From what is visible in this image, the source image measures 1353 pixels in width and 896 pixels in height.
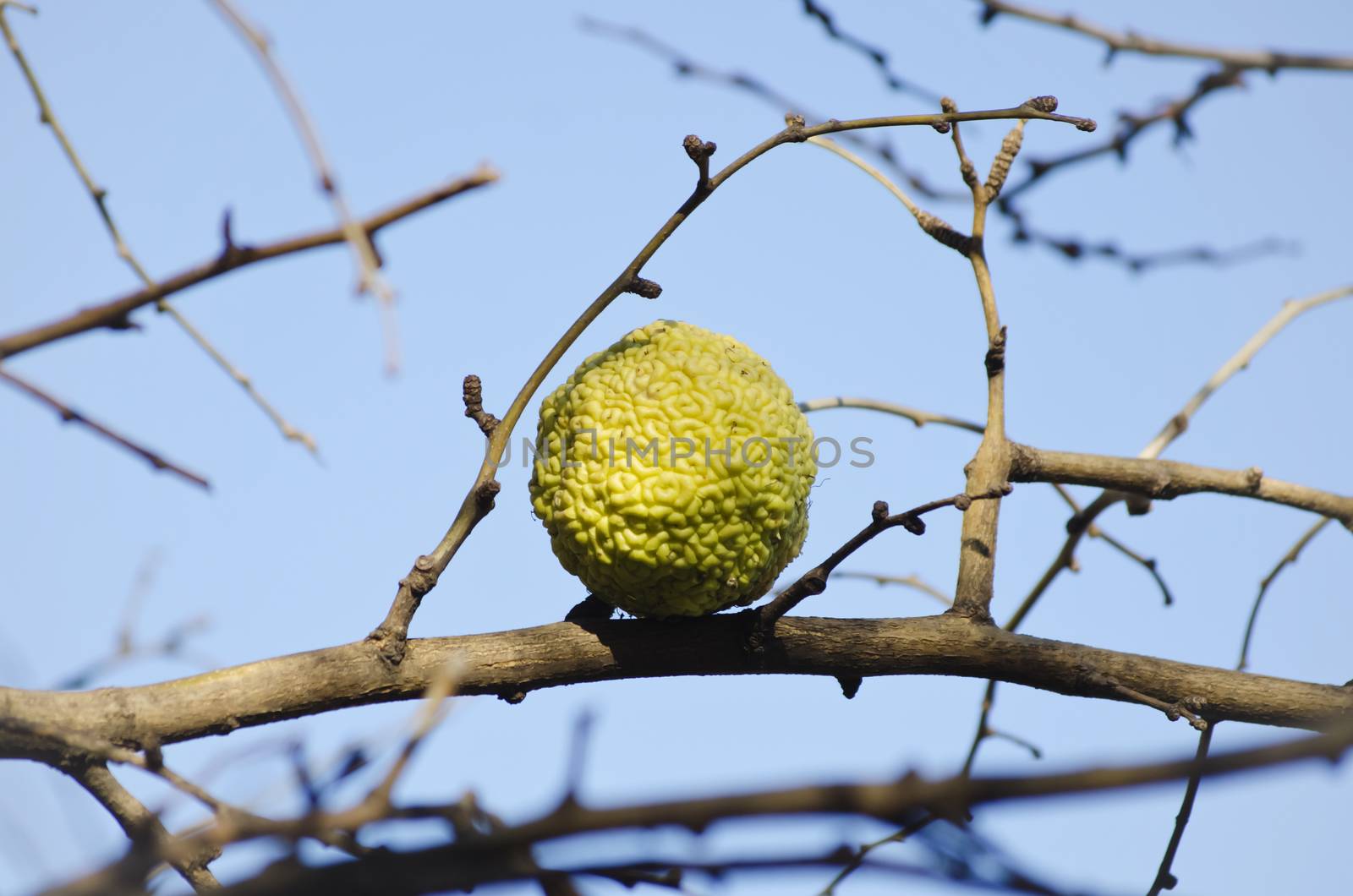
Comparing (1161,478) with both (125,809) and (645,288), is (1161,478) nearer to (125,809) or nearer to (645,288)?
(645,288)

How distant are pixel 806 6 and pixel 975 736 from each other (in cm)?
219

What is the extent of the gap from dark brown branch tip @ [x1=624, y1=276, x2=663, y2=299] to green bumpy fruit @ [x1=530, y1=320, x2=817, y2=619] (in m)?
0.18

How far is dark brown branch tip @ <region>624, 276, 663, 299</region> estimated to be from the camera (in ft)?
8.22

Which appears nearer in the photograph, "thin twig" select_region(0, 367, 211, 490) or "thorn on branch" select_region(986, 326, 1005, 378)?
"thin twig" select_region(0, 367, 211, 490)

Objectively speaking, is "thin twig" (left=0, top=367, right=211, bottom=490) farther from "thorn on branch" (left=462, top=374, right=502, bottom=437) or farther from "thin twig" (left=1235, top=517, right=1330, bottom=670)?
"thin twig" (left=1235, top=517, right=1330, bottom=670)

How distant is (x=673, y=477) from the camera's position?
2.48m

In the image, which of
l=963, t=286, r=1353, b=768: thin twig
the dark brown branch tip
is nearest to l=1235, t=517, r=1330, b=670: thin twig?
l=963, t=286, r=1353, b=768: thin twig

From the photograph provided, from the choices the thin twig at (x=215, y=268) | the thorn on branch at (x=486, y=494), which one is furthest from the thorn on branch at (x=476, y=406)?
the thin twig at (x=215, y=268)

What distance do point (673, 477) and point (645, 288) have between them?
15.4 inches

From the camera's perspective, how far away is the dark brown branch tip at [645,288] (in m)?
2.51

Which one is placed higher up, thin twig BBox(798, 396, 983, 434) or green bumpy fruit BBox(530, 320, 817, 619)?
thin twig BBox(798, 396, 983, 434)

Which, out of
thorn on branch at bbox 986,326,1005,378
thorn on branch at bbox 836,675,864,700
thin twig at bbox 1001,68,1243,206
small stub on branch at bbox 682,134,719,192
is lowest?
thorn on branch at bbox 836,675,864,700

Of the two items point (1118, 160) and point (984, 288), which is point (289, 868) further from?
point (1118, 160)

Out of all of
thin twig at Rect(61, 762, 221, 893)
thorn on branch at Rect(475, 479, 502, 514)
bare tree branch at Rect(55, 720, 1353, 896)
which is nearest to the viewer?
bare tree branch at Rect(55, 720, 1353, 896)
